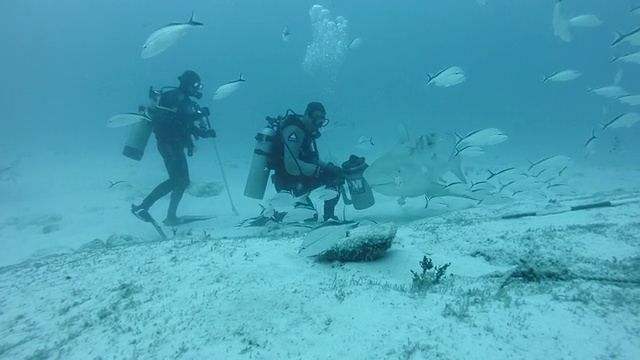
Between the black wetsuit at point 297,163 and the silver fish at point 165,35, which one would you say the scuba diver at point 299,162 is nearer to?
the black wetsuit at point 297,163

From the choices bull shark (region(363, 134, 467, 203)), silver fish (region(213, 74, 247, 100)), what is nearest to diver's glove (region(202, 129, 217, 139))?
silver fish (region(213, 74, 247, 100))

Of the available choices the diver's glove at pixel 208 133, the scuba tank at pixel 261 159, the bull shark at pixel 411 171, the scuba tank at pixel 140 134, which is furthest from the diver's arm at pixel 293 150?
the scuba tank at pixel 140 134

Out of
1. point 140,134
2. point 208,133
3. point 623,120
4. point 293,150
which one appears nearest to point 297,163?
point 293,150

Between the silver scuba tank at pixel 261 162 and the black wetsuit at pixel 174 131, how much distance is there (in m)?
2.05

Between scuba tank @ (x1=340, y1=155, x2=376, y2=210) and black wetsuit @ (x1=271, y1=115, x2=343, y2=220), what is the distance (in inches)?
12.4

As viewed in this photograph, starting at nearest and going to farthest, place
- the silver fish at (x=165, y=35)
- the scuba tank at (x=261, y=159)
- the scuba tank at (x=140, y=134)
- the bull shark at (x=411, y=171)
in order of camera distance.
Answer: the silver fish at (x=165, y=35) → the scuba tank at (x=261, y=159) → the bull shark at (x=411, y=171) → the scuba tank at (x=140, y=134)

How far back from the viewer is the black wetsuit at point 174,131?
9.25 m

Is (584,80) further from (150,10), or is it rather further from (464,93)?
(150,10)

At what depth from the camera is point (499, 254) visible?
527 centimetres

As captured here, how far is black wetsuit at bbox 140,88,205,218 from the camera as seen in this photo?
9250 mm

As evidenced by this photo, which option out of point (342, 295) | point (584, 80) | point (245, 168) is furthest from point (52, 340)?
point (584, 80)

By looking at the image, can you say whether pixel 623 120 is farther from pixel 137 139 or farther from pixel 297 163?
pixel 137 139

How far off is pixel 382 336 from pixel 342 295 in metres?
0.73

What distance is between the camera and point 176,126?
31.1ft
